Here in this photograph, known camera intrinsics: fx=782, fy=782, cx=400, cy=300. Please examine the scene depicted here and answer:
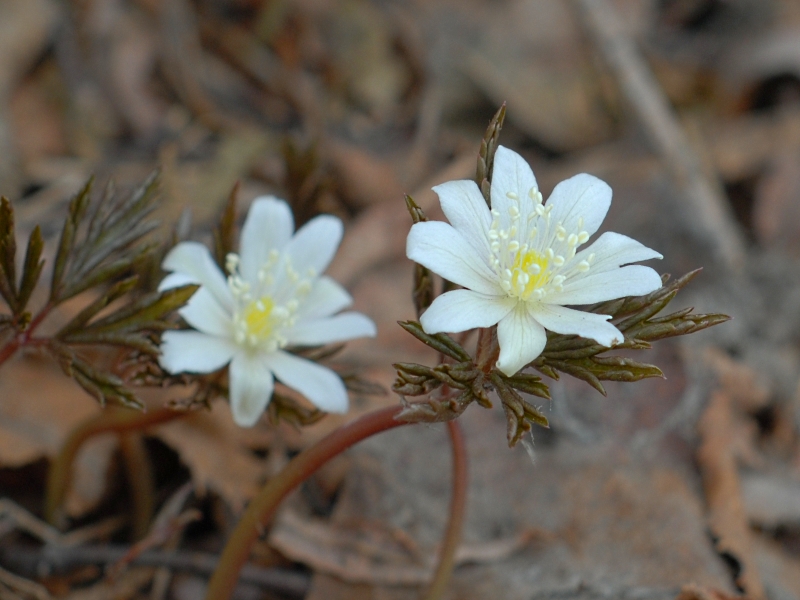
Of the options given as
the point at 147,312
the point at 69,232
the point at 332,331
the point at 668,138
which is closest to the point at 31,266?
the point at 69,232

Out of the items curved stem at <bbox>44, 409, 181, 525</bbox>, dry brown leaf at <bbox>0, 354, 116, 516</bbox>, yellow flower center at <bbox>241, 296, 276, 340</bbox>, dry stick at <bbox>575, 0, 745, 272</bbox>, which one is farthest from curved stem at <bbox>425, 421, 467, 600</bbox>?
dry stick at <bbox>575, 0, 745, 272</bbox>

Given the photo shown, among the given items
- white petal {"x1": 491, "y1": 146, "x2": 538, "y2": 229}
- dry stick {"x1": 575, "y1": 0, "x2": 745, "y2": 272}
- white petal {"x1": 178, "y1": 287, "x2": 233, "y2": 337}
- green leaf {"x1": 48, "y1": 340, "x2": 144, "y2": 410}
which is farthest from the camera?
dry stick {"x1": 575, "y1": 0, "x2": 745, "y2": 272}

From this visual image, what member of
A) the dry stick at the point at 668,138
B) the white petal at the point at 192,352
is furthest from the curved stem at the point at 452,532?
the dry stick at the point at 668,138

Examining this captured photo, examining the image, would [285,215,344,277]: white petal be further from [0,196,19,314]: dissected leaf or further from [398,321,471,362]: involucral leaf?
[0,196,19,314]: dissected leaf

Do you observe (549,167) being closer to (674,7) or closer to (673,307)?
(673,307)

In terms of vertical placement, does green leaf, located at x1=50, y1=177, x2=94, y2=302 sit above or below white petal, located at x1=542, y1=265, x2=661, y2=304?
below

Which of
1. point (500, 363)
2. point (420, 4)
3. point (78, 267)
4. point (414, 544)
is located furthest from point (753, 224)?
point (78, 267)
